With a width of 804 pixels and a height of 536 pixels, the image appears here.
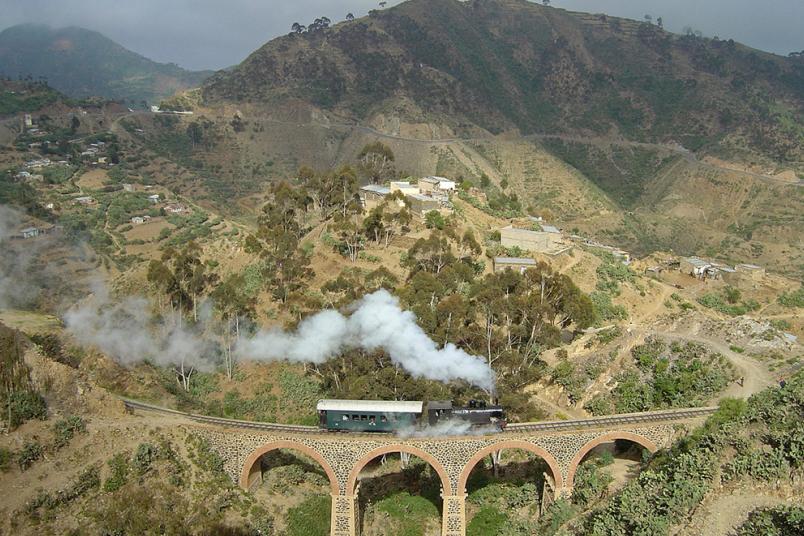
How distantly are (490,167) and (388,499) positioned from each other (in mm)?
66097

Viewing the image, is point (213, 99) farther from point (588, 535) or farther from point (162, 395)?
point (588, 535)

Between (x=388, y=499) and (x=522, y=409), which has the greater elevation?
(x=522, y=409)

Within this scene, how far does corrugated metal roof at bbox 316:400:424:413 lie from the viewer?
2258cm

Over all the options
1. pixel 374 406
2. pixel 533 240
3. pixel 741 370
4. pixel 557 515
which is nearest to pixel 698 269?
pixel 533 240

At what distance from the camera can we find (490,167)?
283 feet

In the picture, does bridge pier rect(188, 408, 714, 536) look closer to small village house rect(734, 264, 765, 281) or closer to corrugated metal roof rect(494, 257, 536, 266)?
corrugated metal roof rect(494, 257, 536, 266)

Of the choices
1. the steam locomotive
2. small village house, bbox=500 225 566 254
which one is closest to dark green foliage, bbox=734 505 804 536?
the steam locomotive

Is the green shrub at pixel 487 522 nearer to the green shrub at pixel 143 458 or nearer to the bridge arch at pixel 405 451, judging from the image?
the bridge arch at pixel 405 451

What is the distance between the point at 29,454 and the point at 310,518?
1057 cm

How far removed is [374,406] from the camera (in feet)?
74.9

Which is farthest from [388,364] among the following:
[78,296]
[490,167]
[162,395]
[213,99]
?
[213,99]

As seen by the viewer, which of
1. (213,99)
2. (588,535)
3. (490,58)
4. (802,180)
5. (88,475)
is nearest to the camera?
(588,535)

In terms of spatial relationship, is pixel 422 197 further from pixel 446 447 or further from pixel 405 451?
pixel 405 451

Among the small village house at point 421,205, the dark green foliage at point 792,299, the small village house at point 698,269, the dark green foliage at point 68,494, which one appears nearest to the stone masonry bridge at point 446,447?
the dark green foliage at point 68,494
